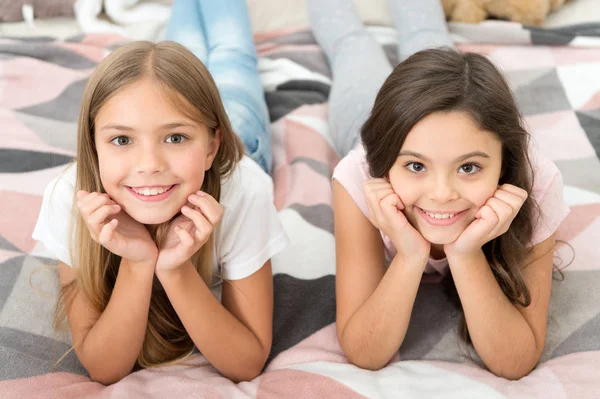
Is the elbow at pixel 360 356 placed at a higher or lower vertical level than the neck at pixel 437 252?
lower

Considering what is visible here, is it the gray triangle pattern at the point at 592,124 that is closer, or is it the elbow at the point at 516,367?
the elbow at the point at 516,367

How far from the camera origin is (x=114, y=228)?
3.17 feet

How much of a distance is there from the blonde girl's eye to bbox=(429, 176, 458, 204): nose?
1.16ft

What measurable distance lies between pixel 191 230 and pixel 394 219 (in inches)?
11.6

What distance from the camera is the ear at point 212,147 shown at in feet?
3.41

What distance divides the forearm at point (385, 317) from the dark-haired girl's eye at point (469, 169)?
6.1 inches

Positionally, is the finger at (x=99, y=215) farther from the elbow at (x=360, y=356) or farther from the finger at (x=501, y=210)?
the finger at (x=501, y=210)

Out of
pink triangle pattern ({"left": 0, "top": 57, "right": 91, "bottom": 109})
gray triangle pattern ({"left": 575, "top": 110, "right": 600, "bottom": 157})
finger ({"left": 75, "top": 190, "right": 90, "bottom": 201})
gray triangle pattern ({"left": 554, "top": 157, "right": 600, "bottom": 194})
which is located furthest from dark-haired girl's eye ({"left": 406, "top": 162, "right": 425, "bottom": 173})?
pink triangle pattern ({"left": 0, "top": 57, "right": 91, "bottom": 109})

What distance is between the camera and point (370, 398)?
1.04 metres

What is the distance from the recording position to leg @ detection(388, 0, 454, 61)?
1837mm

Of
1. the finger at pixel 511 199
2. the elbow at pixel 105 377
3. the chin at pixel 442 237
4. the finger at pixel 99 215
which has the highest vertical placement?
the finger at pixel 99 215

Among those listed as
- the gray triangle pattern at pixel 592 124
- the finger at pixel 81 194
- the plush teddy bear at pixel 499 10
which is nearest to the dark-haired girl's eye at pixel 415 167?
the finger at pixel 81 194

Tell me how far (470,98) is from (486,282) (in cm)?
28

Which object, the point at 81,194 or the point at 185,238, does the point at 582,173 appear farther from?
the point at 81,194
